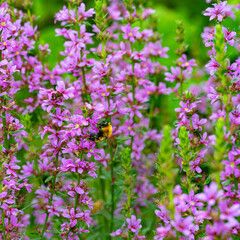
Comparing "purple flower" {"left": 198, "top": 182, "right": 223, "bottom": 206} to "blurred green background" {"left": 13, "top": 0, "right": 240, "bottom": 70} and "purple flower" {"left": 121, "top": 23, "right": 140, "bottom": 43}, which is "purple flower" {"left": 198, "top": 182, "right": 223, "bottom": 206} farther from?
"blurred green background" {"left": 13, "top": 0, "right": 240, "bottom": 70}

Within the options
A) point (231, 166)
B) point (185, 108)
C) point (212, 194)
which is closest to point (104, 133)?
point (185, 108)

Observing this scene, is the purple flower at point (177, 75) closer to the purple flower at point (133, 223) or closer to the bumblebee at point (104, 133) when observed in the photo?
the bumblebee at point (104, 133)

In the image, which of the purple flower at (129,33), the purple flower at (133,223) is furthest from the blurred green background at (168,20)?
the purple flower at (133,223)

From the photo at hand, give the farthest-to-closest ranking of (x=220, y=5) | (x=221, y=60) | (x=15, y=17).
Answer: (x=15, y=17)
(x=220, y=5)
(x=221, y=60)

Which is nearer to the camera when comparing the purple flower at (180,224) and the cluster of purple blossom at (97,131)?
the purple flower at (180,224)

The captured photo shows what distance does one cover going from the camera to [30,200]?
498 cm

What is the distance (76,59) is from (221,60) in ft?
5.42

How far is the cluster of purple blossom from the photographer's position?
97.8 inches

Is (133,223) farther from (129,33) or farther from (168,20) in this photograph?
(168,20)

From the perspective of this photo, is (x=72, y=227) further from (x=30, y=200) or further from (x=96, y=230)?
(x=30, y=200)

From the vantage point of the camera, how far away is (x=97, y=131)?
3152 mm

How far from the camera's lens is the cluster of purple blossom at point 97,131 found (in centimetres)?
248

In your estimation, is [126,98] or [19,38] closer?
[19,38]

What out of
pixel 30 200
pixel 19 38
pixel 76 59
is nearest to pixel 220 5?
pixel 76 59
